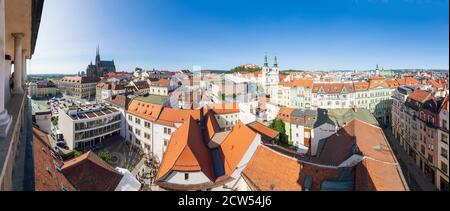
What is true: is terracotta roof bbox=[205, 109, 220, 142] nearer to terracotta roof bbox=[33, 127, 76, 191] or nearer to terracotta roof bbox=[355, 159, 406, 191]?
terracotta roof bbox=[33, 127, 76, 191]

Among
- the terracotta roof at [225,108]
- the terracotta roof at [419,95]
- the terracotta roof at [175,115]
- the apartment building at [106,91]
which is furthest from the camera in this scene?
the terracotta roof at [225,108]

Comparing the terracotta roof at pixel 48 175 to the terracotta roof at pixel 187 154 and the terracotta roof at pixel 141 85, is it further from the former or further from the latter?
the terracotta roof at pixel 141 85

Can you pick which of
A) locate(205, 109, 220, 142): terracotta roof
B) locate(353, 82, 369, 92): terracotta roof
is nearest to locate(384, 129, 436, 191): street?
locate(353, 82, 369, 92): terracotta roof

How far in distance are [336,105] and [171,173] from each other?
12.1ft

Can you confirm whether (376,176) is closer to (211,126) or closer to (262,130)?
(262,130)

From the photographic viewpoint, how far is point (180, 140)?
4.59 meters

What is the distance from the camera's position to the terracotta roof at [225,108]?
486cm

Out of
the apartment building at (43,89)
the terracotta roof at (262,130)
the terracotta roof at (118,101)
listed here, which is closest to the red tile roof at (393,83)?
the terracotta roof at (262,130)

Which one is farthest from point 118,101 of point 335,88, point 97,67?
point 335,88

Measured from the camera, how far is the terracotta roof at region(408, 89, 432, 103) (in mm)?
2839

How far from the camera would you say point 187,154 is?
4.37 metres

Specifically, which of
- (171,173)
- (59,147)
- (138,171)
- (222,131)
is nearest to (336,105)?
(222,131)

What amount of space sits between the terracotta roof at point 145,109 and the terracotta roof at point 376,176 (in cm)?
288
